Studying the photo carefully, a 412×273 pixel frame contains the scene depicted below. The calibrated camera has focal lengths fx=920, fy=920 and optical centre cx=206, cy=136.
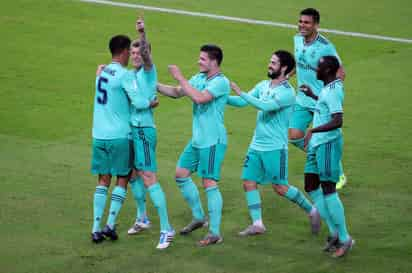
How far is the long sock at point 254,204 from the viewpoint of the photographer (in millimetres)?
10672

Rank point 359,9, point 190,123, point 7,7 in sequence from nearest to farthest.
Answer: point 190,123 → point 7,7 → point 359,9

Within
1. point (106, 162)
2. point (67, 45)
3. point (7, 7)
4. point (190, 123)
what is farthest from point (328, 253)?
point (7, 7)

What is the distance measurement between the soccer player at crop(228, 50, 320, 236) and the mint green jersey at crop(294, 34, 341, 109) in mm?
1469

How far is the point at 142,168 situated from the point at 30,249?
4.98 ft

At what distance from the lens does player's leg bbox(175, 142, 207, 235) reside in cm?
1058

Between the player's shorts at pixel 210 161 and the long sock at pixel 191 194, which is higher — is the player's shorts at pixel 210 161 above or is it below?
above

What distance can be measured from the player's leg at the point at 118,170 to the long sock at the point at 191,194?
631mm

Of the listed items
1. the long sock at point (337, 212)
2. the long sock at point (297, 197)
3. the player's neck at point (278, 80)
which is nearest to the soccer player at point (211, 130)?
the player's neck at point (278, 80)

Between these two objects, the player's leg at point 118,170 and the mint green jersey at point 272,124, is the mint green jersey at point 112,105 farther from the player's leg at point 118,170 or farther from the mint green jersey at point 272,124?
the mint green jersey at point 272,124

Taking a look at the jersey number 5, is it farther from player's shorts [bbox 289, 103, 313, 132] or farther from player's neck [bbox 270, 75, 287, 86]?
player's shorts [bbox 289, 103, 313, 132]

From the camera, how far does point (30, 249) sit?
33.2 feet

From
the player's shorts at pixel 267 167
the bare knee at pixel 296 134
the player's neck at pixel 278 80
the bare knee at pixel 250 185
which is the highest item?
the player's neck at pixel 278 80

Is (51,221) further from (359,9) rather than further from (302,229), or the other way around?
(359,9)

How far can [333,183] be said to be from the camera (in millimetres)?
9891
